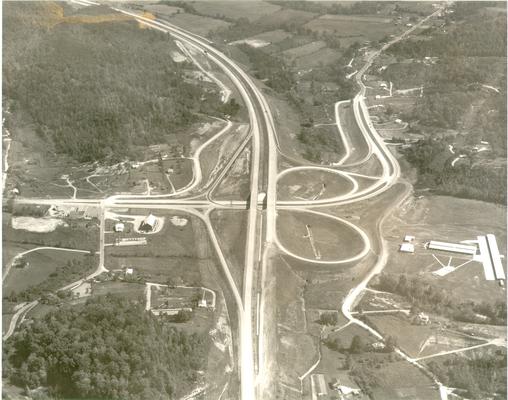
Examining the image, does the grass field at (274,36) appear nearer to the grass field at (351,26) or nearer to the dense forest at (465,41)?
the grass field at (351,26)

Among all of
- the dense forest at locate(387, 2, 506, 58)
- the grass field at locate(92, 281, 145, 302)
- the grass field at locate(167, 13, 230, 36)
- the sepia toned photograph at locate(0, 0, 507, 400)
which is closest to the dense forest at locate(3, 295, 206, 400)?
the sepia toned photograph at locate(0, 0, 507, 400)

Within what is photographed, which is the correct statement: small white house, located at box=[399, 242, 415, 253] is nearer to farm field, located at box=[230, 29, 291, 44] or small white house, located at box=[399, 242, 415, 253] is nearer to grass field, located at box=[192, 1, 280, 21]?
farm field, located at box=[230, 29, 291, 44]

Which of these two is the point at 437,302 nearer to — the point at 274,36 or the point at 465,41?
the point at 465,41

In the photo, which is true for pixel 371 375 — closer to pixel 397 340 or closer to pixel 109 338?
pixel 397 340

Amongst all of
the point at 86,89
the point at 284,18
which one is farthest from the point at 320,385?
the point at 284,18

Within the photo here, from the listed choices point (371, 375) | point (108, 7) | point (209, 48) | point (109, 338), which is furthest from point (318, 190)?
point (108, 7)

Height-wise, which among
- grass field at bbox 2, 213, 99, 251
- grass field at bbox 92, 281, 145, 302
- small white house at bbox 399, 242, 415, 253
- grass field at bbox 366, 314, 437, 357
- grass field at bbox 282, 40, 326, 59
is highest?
grass field at bbox 282, 40, 326, 59

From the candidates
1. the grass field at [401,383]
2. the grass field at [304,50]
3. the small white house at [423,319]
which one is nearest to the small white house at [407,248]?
the small white house at [423,319]

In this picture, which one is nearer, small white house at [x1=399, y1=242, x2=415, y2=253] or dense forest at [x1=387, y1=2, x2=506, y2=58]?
small white house at [x1=399, y1=242, x2=415, y2=253]
